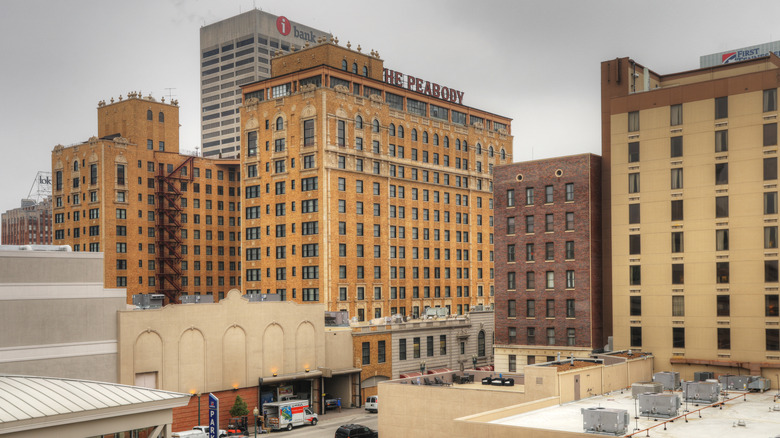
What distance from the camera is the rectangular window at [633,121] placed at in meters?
78.2

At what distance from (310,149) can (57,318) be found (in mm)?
52673

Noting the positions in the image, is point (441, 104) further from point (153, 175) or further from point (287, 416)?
point (287, 416)

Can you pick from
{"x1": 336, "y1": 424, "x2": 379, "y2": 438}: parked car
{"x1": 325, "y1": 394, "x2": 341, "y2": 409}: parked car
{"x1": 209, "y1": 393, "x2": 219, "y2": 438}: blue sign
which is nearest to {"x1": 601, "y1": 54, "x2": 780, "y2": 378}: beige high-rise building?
{"x1": 336, "y1": 424, "x2": 379, "y2": 438}: parked car

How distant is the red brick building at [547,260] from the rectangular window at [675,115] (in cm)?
881

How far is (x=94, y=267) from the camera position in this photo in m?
66.8

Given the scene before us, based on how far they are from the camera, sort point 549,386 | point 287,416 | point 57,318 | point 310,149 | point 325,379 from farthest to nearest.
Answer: point 310,149 < point 325,379 < point 287,416 < point 57,318 < point 549,386

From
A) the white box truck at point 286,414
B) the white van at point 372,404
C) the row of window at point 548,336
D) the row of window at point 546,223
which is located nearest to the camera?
→ the white box truck at point 286,414

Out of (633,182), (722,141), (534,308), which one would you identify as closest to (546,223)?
(534,308)

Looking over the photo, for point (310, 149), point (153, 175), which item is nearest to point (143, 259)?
point (153, 175)

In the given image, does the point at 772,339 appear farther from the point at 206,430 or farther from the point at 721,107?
the point at 206,430

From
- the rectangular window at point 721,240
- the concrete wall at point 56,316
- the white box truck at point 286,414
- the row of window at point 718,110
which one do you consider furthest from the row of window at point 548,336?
the concrete wall at point 56,316

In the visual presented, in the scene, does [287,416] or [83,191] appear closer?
[287,416]

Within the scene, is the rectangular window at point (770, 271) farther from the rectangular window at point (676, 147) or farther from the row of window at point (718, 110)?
the row of window at point (718, 110)

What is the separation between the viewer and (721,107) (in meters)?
73.4
